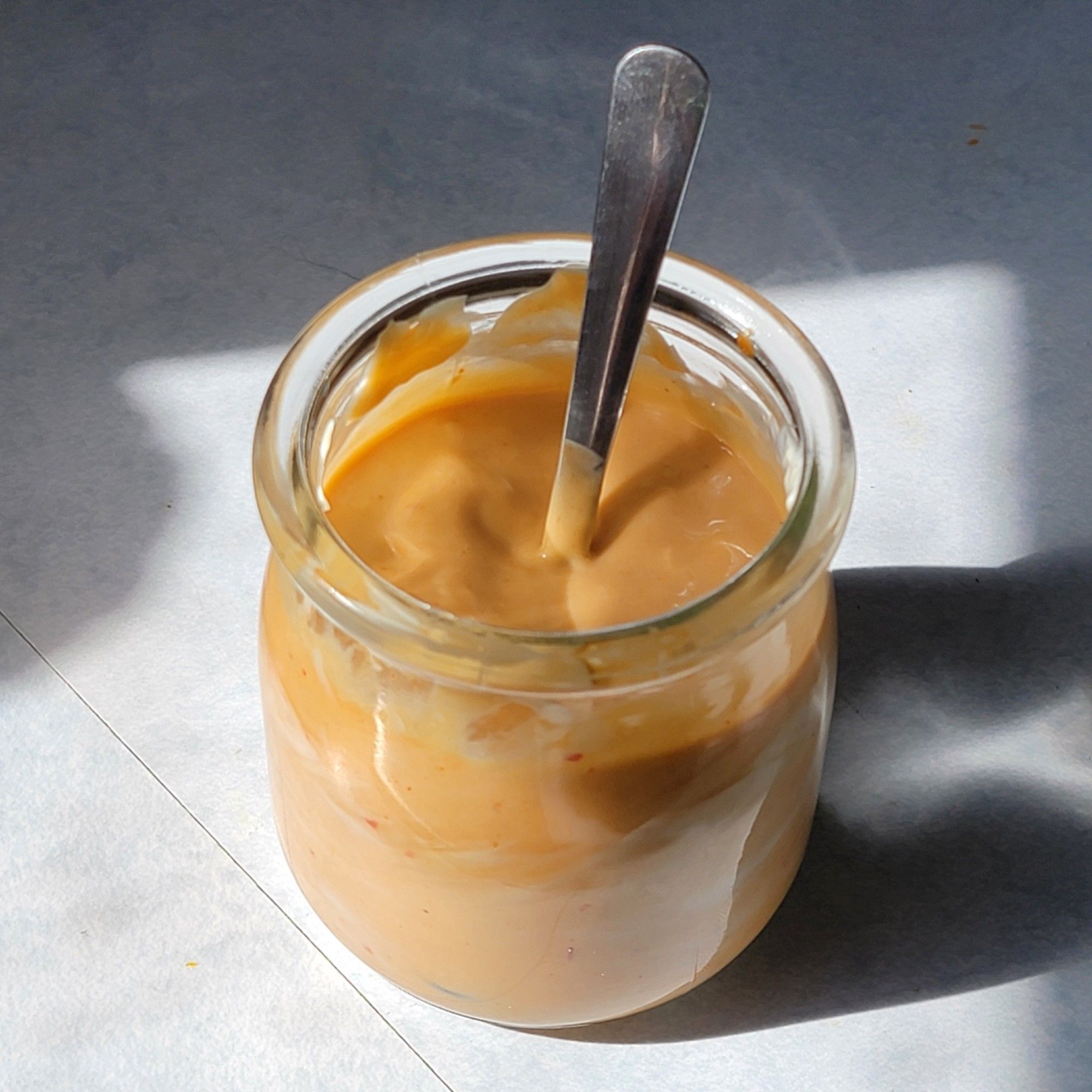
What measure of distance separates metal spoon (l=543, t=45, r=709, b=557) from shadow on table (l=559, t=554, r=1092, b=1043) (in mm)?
264

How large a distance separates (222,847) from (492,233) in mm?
410

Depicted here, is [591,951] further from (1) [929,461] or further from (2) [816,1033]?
(1) [929,461]

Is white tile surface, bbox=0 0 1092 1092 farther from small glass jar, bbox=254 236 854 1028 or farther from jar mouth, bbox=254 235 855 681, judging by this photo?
jar mouth, bbox=254 235 855 681

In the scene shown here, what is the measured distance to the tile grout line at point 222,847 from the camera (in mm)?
636

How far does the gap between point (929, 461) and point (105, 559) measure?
1.43 ft

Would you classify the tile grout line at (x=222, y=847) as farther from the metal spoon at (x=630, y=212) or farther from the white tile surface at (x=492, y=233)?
the metal spoon at (x=630, y=212)

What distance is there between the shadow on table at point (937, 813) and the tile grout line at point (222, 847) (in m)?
0.07

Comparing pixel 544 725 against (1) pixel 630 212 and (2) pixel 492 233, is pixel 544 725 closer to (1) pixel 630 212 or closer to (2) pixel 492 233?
(1) pixel 630 212

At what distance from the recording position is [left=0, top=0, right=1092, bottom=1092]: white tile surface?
0.64 metres

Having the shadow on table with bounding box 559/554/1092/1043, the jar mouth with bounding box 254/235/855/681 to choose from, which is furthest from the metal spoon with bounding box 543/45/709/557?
the shadow on table with bounding box 559/554/1092/1043

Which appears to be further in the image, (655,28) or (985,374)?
(655,28)

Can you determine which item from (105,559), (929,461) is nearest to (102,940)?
(105,559)

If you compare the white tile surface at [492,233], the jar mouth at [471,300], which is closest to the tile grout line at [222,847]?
the white tile surface at [492,233]

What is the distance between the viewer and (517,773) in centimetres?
48
